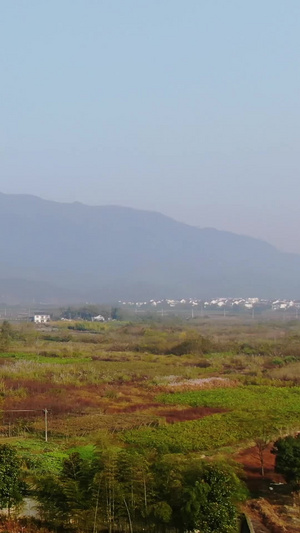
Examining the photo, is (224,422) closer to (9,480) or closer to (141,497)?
(141,497)

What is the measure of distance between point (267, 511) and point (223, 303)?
148679 mm

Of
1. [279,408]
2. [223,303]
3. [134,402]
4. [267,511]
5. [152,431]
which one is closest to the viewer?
[267,511]

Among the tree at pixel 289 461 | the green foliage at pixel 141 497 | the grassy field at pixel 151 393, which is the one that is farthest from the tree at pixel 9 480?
the tree at pixel 289 461

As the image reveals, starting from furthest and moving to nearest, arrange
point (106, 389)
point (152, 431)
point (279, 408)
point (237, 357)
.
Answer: point (237, 357), point (106, 389), point (279, 408), point (152, 431)

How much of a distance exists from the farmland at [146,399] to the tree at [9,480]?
1.34 feet

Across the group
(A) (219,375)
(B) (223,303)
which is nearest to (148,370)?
(A) (219,375)

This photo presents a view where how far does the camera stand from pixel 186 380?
35.3 meters

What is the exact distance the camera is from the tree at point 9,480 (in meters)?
13.0

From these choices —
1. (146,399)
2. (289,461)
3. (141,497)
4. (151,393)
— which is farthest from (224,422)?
(141,497)

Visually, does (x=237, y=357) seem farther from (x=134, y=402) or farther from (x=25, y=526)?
(x=25, y=526)

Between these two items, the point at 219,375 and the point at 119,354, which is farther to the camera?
the point at 119,354

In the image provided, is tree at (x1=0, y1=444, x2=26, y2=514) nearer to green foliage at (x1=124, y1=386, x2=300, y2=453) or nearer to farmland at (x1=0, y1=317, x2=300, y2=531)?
farmland at (x1=0, y1=317, x2=300, y2=531)

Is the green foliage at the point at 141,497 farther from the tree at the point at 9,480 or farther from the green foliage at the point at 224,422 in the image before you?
the green foliage at the point at 224,422

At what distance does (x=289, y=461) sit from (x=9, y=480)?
7.02 m
